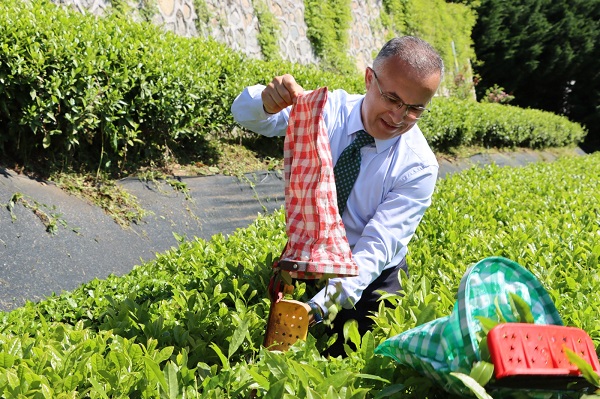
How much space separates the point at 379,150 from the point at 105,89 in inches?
124

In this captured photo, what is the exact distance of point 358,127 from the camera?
→ 2.82 metres

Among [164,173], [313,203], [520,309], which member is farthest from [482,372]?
[164,173]

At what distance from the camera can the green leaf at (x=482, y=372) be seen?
58.0 inches

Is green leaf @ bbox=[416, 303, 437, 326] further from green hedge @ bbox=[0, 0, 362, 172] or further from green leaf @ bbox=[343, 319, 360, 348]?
green hedge @ bbox=[0, 0, 362, 172]

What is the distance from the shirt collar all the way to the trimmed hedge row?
285 cm

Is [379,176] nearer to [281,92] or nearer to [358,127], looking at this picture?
[358,127]

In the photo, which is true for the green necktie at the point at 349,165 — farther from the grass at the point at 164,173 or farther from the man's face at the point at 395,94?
the grass at the point at 164,173

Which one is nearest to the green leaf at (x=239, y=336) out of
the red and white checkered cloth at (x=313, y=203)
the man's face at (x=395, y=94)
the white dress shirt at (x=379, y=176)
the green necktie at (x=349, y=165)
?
the red and white checkered cloth at (x=313, y=203)

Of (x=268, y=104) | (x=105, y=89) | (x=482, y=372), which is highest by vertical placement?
(x=268, y=104)

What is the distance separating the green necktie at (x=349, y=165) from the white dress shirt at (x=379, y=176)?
0.9 inches

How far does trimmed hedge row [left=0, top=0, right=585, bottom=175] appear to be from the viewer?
4789 millimetres

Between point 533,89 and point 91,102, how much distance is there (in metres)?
24.4

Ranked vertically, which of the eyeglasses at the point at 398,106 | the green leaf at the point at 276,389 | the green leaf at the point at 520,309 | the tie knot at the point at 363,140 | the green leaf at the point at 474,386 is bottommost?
the green leaf at the point at 276,389

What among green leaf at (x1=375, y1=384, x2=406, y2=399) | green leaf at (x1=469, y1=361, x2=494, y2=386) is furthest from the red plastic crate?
green leaf at (x1=375, y1=384, x2=406, y2=399)
